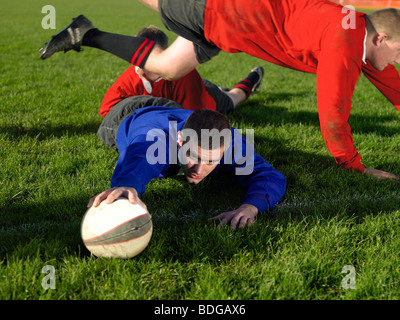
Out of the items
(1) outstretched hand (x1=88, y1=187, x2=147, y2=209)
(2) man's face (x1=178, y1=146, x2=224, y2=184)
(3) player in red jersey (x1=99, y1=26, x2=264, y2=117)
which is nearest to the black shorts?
(3) player in red jersey (x1=99, y1=26, x2=264, y2=117)

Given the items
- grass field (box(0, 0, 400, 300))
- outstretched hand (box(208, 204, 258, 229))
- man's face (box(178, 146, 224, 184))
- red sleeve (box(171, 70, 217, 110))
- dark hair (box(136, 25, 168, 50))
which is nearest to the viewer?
grass field (box(0, 0, 400, 300))

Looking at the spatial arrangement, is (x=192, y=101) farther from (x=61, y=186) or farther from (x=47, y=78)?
(x=47, y=78)

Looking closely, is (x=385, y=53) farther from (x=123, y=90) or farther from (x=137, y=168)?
(x=123, y=90)

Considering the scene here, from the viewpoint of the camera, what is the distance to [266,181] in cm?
287

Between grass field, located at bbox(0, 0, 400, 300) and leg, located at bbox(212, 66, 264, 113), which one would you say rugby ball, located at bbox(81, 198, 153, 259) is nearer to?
grass field, located at bbox(0, 0, 400, 300)

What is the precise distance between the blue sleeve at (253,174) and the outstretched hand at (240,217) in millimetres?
160

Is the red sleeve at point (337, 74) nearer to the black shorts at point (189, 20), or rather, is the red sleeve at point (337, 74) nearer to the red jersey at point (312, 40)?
the red jersey at point (312, 40)

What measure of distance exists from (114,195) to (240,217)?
92 cm

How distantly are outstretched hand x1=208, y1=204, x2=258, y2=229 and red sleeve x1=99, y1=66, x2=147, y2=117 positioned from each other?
7.61 ft

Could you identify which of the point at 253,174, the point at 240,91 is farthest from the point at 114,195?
the point at 240,91

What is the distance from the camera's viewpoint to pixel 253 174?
301cm

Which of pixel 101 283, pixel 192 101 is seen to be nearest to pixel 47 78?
pixel 192 101

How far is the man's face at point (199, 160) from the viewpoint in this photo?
103 inches

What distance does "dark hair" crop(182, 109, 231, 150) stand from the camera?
2574 mm
